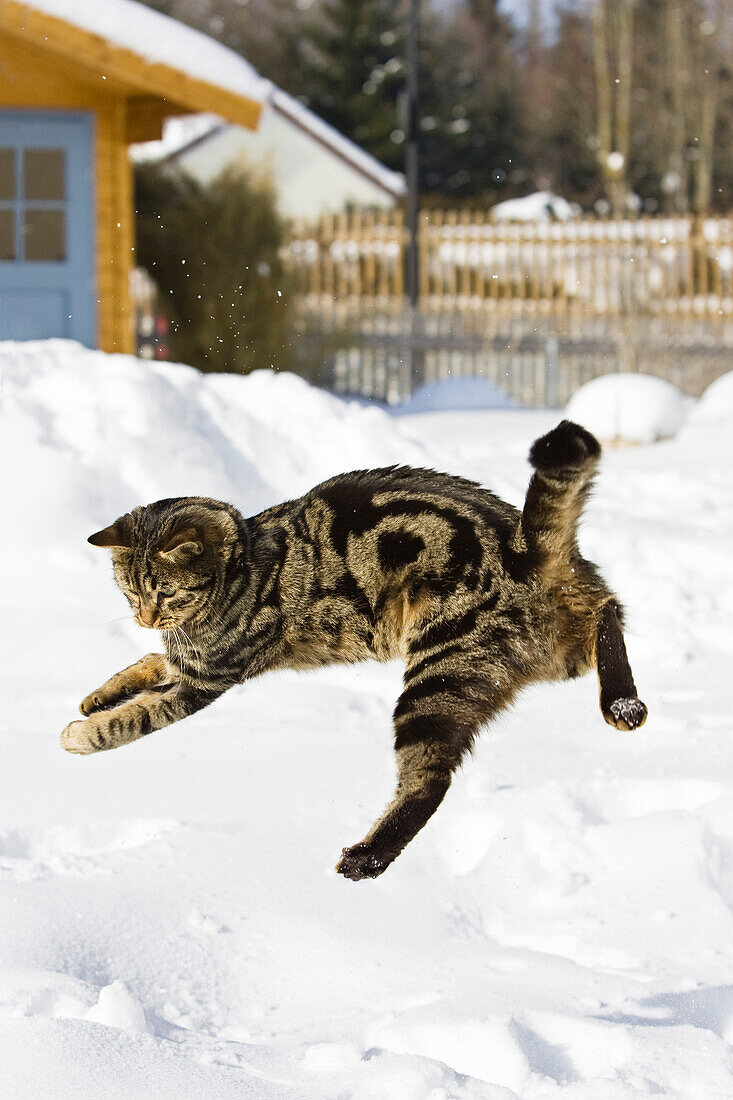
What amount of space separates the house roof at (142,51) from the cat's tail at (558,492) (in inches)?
321

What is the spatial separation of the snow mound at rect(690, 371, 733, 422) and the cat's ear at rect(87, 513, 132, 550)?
10.7m

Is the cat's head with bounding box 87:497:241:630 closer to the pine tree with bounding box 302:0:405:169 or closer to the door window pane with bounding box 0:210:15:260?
the door window pane with bounding box 0:210:15:260

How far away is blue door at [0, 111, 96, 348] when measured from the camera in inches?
416

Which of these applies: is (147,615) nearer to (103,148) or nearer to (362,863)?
(362,863)

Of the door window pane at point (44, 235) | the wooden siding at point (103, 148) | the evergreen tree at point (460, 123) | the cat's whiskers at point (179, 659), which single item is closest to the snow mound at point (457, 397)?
the wooden siding at point (103, 148)

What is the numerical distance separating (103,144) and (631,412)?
5.45 m

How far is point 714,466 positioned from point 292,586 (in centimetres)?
777

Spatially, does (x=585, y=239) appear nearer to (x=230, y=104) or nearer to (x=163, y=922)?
(x=230, y=104)

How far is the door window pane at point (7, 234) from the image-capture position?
34.8ft

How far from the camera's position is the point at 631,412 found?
11.8m

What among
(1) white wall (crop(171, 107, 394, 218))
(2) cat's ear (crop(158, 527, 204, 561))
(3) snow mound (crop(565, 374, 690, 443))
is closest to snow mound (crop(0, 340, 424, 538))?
(2) cat's ear (crop(158, 527, 204, 561))

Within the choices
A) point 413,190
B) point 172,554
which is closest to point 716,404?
point 413,190

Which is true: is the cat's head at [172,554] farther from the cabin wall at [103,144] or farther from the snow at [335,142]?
the snow at [335,142]

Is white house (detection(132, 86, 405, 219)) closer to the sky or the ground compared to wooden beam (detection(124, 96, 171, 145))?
closer to the sky
